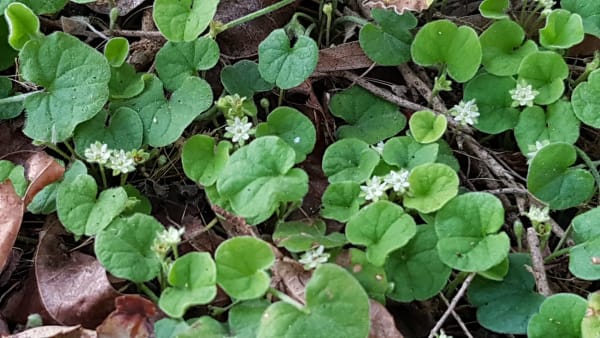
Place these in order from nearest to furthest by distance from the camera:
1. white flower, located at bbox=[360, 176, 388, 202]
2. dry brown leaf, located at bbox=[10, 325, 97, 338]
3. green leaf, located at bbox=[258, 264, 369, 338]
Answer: green leaf, located at bbox=[258, 264, 369, 338] → dry brown leaf, located at bbox=[10, 325, 97, 338] → white flower, located at bbox=[360, 176, 388, 202]

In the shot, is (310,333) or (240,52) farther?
(240,52)

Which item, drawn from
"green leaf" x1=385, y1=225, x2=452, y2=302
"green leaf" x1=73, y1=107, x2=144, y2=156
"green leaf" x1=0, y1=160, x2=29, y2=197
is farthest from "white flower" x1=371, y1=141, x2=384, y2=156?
"green leaf" x1=0, y1=160, x2=29, y2=197

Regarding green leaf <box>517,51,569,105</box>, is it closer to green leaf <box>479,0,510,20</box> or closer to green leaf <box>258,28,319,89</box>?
green leaf <box>479,0,510,20</box>

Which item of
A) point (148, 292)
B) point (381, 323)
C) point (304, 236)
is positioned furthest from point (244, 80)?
point (381, 323)

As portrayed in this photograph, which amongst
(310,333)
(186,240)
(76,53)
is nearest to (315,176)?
(186,240)

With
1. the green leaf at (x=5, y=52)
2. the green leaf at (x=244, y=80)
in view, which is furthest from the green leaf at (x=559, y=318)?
the green leaf at (x=5, y=52)

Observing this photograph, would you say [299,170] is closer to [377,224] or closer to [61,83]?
[377,224]

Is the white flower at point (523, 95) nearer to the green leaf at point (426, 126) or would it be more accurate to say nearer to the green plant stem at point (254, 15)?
the green leaf at point (426, 126)

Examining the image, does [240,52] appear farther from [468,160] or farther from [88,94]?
[468,160]
